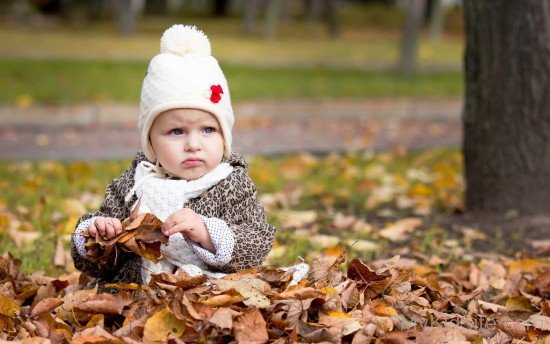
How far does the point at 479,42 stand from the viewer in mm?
5418

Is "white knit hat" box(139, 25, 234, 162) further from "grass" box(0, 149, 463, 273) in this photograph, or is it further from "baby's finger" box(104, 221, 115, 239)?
"grass" box(0, 149, 463, 273)

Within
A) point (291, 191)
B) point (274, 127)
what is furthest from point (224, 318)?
point (274, 127)

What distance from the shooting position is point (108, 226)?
301 centimetres

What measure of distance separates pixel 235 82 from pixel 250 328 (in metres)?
11.8

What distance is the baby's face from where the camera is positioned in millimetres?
3133

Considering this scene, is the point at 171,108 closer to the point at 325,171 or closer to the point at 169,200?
the point at 169,200

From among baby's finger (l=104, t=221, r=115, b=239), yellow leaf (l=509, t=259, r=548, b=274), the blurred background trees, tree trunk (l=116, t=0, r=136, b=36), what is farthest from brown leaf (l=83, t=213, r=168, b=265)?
tree trunk (l=116, t=0, r=136, b=36)

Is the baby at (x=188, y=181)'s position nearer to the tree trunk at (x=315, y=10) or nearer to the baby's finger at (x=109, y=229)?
the baby's finger at (x=109, y=229)

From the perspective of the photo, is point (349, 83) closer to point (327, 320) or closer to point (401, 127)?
point (401, 127)

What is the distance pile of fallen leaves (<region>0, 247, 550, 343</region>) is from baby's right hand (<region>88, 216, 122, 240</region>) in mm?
170

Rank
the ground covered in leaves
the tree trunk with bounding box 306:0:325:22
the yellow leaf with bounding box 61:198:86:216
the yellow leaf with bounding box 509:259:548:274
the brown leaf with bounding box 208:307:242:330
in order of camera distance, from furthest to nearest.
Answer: the tree trunk with bounding box 306:0:325:22, the yellow leaf with bounding box 61:198:86:216, the yellow leaf with bounding box 509:259:548:274, the ground covered in leaves, the brown leaf with bounding box 208:307:242:330

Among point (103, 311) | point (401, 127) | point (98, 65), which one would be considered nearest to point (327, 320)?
point (103, 311)

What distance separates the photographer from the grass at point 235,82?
12.0m

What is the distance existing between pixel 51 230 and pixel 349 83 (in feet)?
35.1
